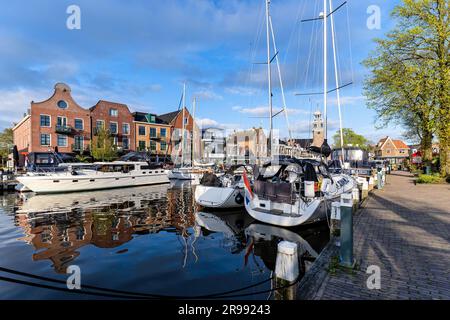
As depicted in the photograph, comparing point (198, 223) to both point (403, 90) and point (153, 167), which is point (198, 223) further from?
point (403, 90)

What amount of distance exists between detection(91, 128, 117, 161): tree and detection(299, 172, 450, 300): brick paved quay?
3438 centimetres

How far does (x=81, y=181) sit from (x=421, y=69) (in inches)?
1286

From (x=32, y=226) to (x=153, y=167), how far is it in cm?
1970

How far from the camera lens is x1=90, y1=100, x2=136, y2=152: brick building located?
40750 mm

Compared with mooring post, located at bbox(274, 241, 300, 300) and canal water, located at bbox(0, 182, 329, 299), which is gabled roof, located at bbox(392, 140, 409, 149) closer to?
canal water, located at bbox(0, 182, 329, 299)

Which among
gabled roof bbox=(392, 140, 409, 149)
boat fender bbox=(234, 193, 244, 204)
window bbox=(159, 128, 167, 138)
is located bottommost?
boat fender bbox=(234, 193, 244, 204)

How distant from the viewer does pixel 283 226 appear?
9719 millimetres

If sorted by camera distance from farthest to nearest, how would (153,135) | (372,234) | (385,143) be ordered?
(385,143), (153,135), (372,234)

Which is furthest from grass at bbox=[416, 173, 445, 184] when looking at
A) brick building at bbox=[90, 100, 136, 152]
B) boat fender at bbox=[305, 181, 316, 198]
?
brick building at bbox=[90, 100, 136, 152]

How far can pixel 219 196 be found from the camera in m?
13.2

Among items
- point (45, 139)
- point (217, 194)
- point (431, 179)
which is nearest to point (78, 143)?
point (45, 139)

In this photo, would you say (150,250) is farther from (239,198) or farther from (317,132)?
(317,132)

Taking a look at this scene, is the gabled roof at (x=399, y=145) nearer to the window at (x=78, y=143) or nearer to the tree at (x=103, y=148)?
the tree at (x=103, y=148)

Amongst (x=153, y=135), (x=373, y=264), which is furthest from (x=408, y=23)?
(x=153, y=135)
